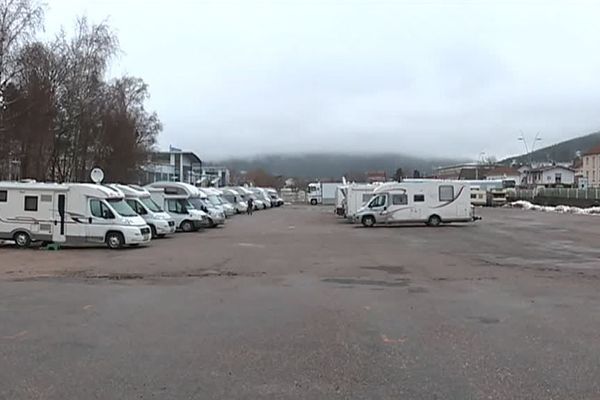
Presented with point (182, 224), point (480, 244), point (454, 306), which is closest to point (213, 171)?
point (182, 224)

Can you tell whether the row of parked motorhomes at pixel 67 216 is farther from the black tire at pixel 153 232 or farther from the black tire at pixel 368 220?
the black tire at pixel 368 220

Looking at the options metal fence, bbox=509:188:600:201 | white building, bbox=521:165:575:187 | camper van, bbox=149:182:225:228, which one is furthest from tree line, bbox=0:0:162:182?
white building, bbox=521:165:575:187

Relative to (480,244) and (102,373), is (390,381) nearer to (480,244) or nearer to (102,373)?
(102,373)

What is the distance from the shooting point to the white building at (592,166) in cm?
12662

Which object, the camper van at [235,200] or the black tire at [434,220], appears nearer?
the black tire at [434,220]

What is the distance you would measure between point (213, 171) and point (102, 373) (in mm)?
156755

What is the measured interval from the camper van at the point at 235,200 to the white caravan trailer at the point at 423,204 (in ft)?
90.4

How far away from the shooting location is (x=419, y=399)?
5.89m

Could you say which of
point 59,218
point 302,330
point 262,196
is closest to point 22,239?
point 59,218

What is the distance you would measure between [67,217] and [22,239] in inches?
81.5

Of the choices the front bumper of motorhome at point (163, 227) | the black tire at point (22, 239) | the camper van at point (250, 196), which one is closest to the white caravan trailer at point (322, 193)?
the camper van at point (250, 196)

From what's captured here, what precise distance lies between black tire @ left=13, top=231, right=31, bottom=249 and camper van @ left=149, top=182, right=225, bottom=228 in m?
13.4

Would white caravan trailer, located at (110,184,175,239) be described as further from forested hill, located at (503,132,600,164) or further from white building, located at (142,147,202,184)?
forested hill, located at (503,132,600,164)

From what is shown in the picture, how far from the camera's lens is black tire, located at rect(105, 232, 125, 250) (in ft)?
83.0
